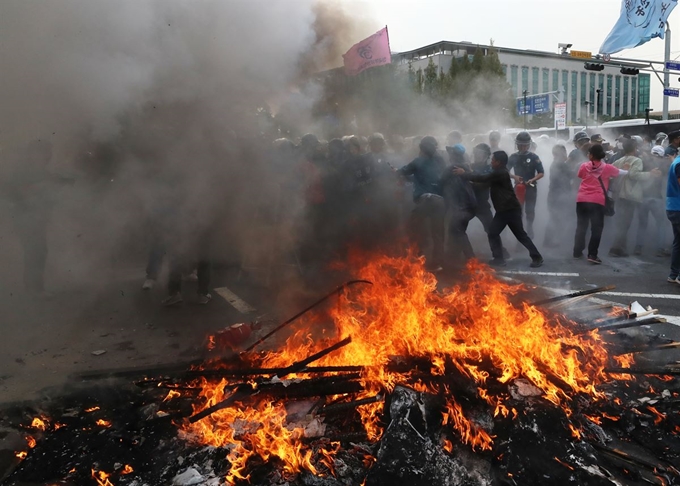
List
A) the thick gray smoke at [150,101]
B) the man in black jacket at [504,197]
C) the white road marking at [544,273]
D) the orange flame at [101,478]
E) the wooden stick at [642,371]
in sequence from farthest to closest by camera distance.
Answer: the man in black jacket at [504,197] → the white road marking at [544,273] → the thick gray smoke at [150,101] → the wooden stick at [642,371] → the orange flame at [101,478]

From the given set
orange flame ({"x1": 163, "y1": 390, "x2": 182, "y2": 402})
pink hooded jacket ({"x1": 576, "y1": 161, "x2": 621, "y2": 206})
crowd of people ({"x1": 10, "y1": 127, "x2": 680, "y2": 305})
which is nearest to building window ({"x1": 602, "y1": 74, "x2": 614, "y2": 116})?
crowd of people ({"x1": 10, "y1": 127, "x2": 680, "y2": 305})

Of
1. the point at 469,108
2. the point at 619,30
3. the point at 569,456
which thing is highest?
the point at 619,30

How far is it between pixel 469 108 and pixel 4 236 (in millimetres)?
11518

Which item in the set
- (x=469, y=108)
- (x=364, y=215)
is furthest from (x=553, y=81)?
(x=364, y=215)

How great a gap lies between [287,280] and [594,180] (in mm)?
4996

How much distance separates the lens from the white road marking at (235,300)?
226 inches

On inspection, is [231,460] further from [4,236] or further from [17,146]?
[4,236]

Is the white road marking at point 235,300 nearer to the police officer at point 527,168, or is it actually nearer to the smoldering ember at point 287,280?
the smoldering ember at point 287,280

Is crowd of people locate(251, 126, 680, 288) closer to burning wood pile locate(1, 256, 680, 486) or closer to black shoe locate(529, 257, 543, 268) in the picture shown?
black shoe locate(529, 257, 543, 268)

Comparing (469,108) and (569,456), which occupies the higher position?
(469,108)

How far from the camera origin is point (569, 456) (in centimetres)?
281

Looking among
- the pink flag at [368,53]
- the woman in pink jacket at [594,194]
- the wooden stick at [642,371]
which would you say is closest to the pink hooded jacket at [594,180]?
the woman in pink jacket at [594,194]

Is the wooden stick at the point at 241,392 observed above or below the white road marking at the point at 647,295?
above

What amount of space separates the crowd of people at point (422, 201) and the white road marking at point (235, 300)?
0.71 ft
